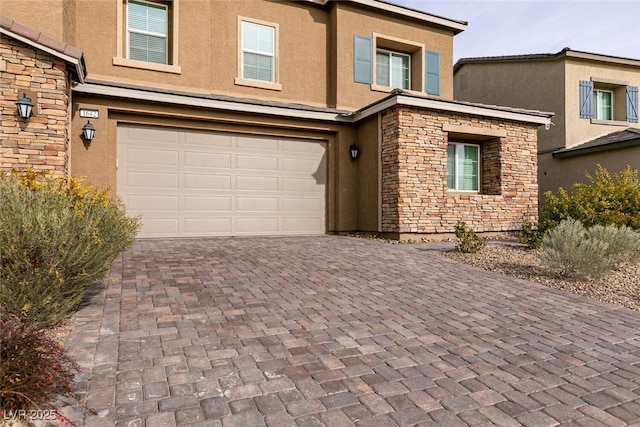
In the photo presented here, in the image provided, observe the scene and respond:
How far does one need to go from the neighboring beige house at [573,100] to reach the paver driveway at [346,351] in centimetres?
1177

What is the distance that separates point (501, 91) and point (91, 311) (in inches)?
701

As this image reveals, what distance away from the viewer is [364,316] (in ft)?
13.5

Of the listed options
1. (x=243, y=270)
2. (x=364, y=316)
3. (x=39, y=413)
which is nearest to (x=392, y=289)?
(x=364, y=316)

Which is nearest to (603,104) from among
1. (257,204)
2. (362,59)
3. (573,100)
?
(573,100)

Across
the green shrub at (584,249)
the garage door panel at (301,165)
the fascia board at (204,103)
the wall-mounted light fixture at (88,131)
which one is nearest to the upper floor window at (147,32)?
the fascia board at (204,103)

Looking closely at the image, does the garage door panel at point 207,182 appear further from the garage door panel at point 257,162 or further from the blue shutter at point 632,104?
the blue shutter at point 632,104

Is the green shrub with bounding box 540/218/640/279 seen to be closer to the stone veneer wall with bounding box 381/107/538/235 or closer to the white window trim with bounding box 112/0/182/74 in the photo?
the stone veneer wall with bounding box 381/107/538/235

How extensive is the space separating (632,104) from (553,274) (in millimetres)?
14094

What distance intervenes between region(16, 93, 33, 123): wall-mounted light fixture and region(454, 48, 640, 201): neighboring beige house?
16.5 m

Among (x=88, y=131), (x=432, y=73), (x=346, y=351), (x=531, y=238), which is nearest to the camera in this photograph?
(x=346, y=351)

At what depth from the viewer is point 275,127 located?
35.2 ft

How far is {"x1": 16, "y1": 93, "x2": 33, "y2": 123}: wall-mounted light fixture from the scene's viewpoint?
22.1 feet

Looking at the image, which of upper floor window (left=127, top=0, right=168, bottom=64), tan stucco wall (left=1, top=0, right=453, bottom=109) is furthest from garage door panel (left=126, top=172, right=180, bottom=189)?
upper floor window (left=127, top=0, right=168, bottom=64)

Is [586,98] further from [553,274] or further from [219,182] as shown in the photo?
[219,182]
